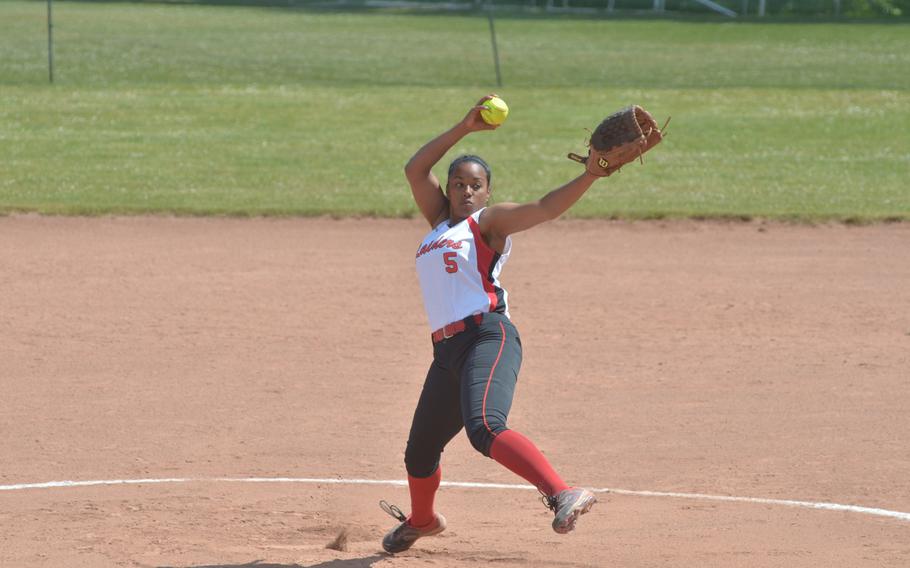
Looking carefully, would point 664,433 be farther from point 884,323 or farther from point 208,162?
point 208,162

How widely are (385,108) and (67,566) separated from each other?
61.1 feet

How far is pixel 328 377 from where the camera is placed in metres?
10.0

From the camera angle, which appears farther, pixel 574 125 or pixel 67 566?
pixel 574 125

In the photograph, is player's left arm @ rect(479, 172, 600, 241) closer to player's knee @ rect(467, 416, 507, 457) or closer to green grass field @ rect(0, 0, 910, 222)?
player's knee @ rect(467, 416, 507, 457)

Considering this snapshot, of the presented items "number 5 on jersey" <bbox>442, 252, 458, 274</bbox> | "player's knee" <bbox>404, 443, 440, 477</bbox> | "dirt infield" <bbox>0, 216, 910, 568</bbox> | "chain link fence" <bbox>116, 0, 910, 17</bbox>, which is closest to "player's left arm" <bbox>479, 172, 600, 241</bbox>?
"number 5 on jersey" <bbox>442, 252, 458, 274</bbox>

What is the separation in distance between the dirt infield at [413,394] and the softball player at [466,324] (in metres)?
0.54

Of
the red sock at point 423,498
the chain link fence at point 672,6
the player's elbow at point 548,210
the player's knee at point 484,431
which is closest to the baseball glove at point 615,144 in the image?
the player's elbow at point 548,210

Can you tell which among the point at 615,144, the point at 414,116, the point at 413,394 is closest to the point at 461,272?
the point at 615,144

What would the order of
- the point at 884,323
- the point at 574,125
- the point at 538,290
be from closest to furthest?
the point at 884,323 → the point at 538,290 → the point at 574,125

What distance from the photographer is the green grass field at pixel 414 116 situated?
699 inches

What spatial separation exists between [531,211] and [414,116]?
697 inches

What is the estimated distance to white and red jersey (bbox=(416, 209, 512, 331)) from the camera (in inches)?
245

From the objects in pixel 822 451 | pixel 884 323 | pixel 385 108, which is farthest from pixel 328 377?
pixel 385 108

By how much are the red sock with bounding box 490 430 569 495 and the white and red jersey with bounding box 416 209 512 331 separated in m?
0.76
